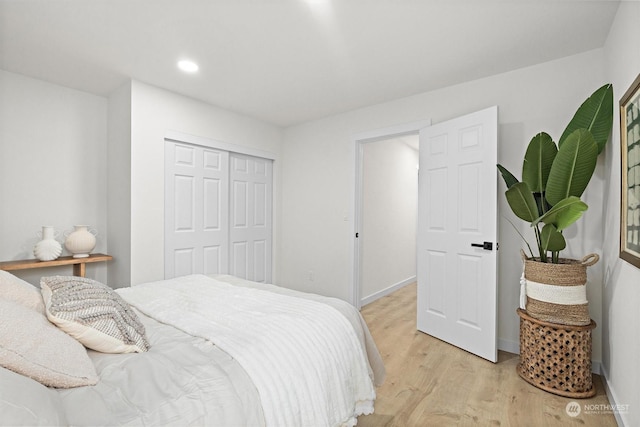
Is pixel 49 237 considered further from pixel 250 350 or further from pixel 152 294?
pixel 250 350

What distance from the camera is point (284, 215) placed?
181 inches

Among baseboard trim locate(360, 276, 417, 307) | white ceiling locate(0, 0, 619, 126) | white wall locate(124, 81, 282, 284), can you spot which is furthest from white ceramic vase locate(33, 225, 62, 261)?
baseboard trim locate(360, 276, 417, 307)

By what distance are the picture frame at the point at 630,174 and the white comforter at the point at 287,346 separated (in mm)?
1477

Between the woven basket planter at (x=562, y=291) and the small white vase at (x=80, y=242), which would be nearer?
the woven basket planter at (x=562, y=291)

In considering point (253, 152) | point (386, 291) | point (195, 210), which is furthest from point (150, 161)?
point (386, 291)

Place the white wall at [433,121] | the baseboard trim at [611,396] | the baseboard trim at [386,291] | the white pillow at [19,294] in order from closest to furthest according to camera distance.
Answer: the white pillow at [19,294]
the baseboard trim at [611,396]
the white wall at [433,121]
the baseboard trim at [386,291]

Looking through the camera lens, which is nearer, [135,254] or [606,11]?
[606,11]

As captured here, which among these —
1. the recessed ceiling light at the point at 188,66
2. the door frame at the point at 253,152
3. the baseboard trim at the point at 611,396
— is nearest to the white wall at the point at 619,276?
the baseboard trim at the point at 611,396

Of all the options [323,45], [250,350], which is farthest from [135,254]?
[323,45]

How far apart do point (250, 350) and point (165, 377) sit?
29cm

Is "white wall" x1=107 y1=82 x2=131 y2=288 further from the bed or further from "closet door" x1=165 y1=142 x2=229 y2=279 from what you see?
the bed

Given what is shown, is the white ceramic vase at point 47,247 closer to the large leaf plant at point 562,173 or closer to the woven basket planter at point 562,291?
the large leaf plant at point 562,173

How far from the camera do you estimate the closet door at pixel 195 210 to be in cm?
332

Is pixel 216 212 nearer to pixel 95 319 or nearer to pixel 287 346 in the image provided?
pixel 95 319
